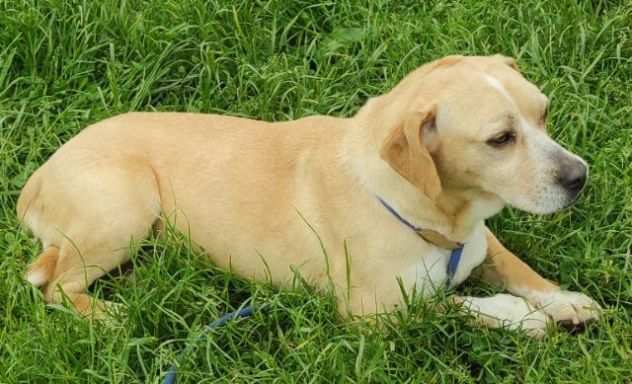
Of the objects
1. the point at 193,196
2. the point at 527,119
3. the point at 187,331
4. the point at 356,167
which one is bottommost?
the point at 187,331

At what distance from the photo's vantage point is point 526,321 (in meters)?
4.20

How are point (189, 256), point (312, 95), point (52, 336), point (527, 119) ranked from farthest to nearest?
1. point (312, 95)
2. point (189, 256)
3. point (52, 336)
4. point (527, 119)

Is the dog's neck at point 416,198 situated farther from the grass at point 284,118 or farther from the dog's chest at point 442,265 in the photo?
the grass at point 284,118

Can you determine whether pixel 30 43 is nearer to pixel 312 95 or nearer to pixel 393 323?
pixel 312 95

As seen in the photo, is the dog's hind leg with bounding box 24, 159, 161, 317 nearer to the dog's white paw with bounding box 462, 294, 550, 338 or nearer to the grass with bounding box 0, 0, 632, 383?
the grass with bounding box 0, 0, 632, 383

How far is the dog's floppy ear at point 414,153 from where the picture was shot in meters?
3.80

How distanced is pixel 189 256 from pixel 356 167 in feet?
2.62

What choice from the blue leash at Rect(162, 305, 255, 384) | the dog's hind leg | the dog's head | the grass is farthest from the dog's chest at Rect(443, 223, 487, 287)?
the dog's hind leg

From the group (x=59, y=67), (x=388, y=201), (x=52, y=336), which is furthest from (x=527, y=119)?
(x=59, y=67)

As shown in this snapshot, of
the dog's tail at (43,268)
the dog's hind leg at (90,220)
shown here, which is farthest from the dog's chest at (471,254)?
the dog's tail at (43,268)

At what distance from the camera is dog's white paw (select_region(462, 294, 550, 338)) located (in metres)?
4.18

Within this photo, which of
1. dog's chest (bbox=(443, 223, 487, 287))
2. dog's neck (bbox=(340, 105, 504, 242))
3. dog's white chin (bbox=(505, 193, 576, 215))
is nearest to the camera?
dog's white chin (bbox=(505, 193, 576, 215))

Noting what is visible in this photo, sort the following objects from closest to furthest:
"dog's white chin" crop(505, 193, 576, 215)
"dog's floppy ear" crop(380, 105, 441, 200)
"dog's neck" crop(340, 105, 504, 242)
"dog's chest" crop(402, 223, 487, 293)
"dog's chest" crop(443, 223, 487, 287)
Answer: "dog's floppy ear" crop(380, 105, 441, 200) → "dog's white chin" crop(505, 193, 576, 215) → "dog's neck" crop(340, 105, 504, 242) → "dog's chest" crop(402, 223, 487, 293) → "dog's chest" crop(443, 223, 487, 287)

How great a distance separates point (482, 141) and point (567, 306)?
2.77 ft
